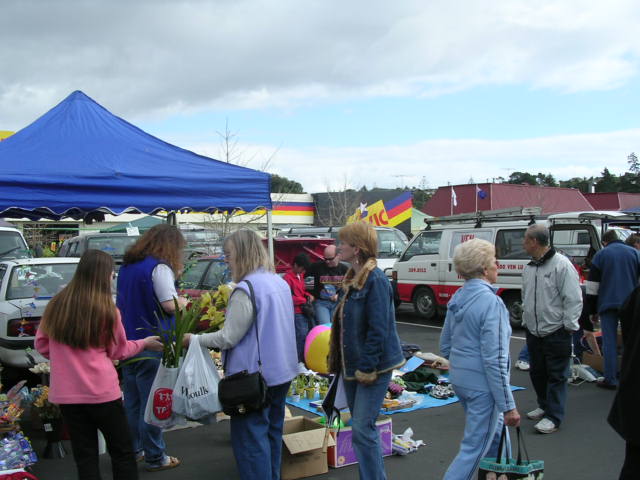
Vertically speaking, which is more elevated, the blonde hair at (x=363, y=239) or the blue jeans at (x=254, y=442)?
the blonde hair at (x=363, y=239)

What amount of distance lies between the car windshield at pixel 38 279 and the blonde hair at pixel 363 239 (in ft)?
16.3

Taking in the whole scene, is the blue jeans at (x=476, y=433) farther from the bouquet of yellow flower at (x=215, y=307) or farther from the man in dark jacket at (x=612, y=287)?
the man in dark jacket at (x=612, y=287)

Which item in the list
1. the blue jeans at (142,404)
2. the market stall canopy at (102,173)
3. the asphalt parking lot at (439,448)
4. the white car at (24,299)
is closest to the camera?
the blue jeans at (142,404)

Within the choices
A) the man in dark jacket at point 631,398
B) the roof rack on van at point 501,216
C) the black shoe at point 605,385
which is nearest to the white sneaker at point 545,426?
the black shoe at point 605,385

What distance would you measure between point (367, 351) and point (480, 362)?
704 millimetres

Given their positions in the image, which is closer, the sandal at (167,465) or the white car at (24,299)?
the sandal at (167,465)

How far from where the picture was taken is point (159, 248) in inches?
171

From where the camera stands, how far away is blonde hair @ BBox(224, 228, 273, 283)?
3.52m

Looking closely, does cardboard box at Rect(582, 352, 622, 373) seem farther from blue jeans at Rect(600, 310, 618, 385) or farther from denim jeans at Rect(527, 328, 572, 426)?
denim jeans at Rect(527, 328, 572, 426)

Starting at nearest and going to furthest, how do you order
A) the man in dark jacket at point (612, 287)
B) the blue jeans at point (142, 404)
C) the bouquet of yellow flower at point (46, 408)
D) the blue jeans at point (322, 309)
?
the blue jeans at point (142, 404) → the bouquet of yellow flower at point (46, 408) → the man in dark jacket at point (612, 287) → the blue jeans at point (322, 309)

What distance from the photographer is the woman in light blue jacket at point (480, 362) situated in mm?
3348

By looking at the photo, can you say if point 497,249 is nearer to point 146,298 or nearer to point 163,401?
point 146,298

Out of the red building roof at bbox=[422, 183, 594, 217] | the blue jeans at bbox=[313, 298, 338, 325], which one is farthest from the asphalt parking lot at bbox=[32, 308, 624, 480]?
the red building roof at bbox=[422, 183, 594, 217]

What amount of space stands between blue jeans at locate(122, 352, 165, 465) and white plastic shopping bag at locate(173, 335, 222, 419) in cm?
84
